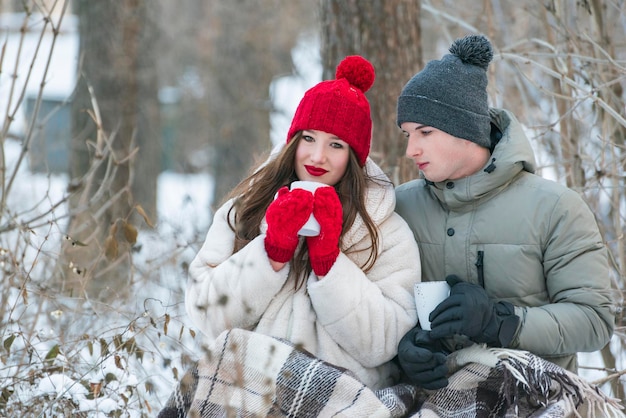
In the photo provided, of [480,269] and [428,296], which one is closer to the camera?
[428,296]

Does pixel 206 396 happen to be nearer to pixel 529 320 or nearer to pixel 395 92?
pixel 529 320

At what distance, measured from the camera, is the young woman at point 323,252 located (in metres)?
2.97

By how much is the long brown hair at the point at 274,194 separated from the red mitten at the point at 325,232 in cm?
16

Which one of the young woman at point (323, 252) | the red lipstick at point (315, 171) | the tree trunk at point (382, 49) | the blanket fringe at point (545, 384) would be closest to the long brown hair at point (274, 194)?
the young woman at point (323, 252)

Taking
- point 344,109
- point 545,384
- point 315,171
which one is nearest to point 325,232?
point 315,171

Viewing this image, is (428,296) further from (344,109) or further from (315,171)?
(344,109)

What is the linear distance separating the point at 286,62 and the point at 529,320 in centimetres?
896

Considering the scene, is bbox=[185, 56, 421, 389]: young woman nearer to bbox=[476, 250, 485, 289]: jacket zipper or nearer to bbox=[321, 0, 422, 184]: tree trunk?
bbox=[476, 250, 485, 289]: jacket zipper

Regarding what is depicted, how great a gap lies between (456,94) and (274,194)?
32.8 inches

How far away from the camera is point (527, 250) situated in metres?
3.04

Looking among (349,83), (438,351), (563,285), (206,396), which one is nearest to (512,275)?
(563,285)

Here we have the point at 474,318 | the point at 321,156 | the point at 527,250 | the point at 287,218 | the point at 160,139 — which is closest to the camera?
the point at 474,318

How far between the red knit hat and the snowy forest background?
0.94 meters

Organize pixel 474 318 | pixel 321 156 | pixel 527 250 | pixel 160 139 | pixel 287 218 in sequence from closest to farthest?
pixel 474 318
pixel 287 218
pixel 527 250
pixel 321 156
pixel 160 139
